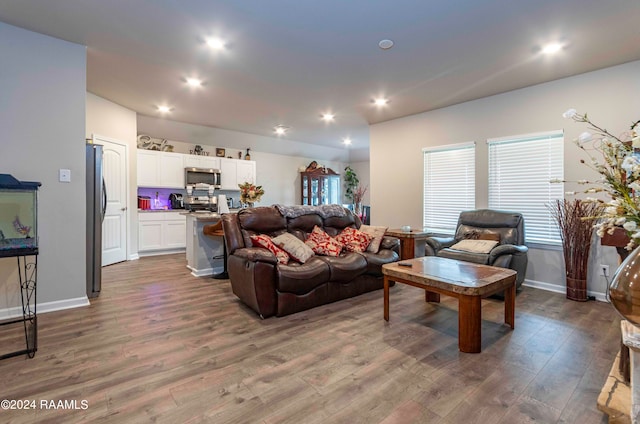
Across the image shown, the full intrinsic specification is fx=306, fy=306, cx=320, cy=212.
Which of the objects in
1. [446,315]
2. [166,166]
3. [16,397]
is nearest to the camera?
[16,397]

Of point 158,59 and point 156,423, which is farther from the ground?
point 158,59

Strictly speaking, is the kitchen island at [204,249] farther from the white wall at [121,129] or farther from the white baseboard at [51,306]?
the white wall at [121,129]

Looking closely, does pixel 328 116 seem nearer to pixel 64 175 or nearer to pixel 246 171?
pixel 246 171

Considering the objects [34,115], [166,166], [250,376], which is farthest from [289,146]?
[250,376]

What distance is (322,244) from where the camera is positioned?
3.67m

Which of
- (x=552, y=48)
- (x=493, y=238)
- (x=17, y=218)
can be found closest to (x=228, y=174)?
(x=17, y=218)

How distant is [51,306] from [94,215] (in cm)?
97

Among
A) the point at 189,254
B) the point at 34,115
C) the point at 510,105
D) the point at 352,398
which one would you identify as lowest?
the point at 352,398

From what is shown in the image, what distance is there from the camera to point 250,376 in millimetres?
1960

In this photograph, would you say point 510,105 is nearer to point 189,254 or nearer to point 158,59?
point 158,59

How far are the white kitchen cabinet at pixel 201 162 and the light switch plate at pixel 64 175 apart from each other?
11.3 feet

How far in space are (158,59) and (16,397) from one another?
A: 3183 mm

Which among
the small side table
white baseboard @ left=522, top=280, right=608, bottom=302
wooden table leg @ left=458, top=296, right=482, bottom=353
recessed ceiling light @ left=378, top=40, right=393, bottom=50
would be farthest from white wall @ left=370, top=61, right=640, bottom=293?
wooden table leg @ left=458, top=296, right=482, bottom=353

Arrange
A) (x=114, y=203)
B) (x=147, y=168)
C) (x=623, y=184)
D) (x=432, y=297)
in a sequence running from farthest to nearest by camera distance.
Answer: (x=147, y=168)
(x=114, y=203)
(x=432, y=297)
(x=623, y=184)
